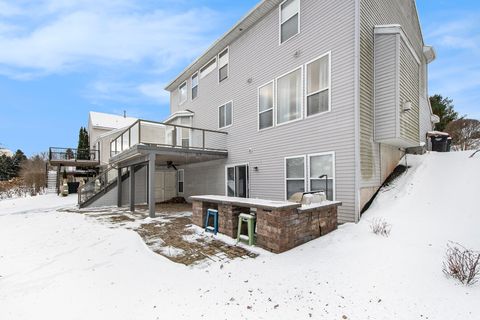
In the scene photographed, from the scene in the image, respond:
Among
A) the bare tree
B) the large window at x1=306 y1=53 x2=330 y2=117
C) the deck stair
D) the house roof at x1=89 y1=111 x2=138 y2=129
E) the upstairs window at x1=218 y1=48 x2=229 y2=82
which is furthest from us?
the house roof at x1=89 y1=111 x2=138 y2=129

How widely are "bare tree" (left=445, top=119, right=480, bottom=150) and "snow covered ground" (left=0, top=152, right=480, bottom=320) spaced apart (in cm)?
1037

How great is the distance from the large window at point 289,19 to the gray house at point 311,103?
1.5 inches

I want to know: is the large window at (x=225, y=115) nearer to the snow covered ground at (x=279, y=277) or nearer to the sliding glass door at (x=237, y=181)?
the sliding glass door at (x=237, y=181)

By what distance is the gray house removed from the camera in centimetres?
688

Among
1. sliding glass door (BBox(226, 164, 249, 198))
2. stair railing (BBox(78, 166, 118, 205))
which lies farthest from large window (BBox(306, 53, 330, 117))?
stair railing (BBox(78, 166, 118, 205))

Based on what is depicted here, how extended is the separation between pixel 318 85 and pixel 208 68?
7.65 m

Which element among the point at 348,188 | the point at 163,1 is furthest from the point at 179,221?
the point at 163,1

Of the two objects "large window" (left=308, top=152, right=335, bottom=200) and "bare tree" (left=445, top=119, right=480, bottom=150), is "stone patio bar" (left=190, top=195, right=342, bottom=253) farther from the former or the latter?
"bare tree" (left=445, top=119, right=480, bottom=150)

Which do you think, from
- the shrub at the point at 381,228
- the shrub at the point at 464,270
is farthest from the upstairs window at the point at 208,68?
the shrub at the point at 464,270

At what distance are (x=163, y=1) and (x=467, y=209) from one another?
14.8 m

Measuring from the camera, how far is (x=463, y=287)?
3152 millimetres

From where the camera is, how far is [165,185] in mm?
16406

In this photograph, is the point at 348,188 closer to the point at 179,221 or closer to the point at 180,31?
the point at 179,221

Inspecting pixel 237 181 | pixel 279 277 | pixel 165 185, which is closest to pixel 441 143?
pixel 237 181
